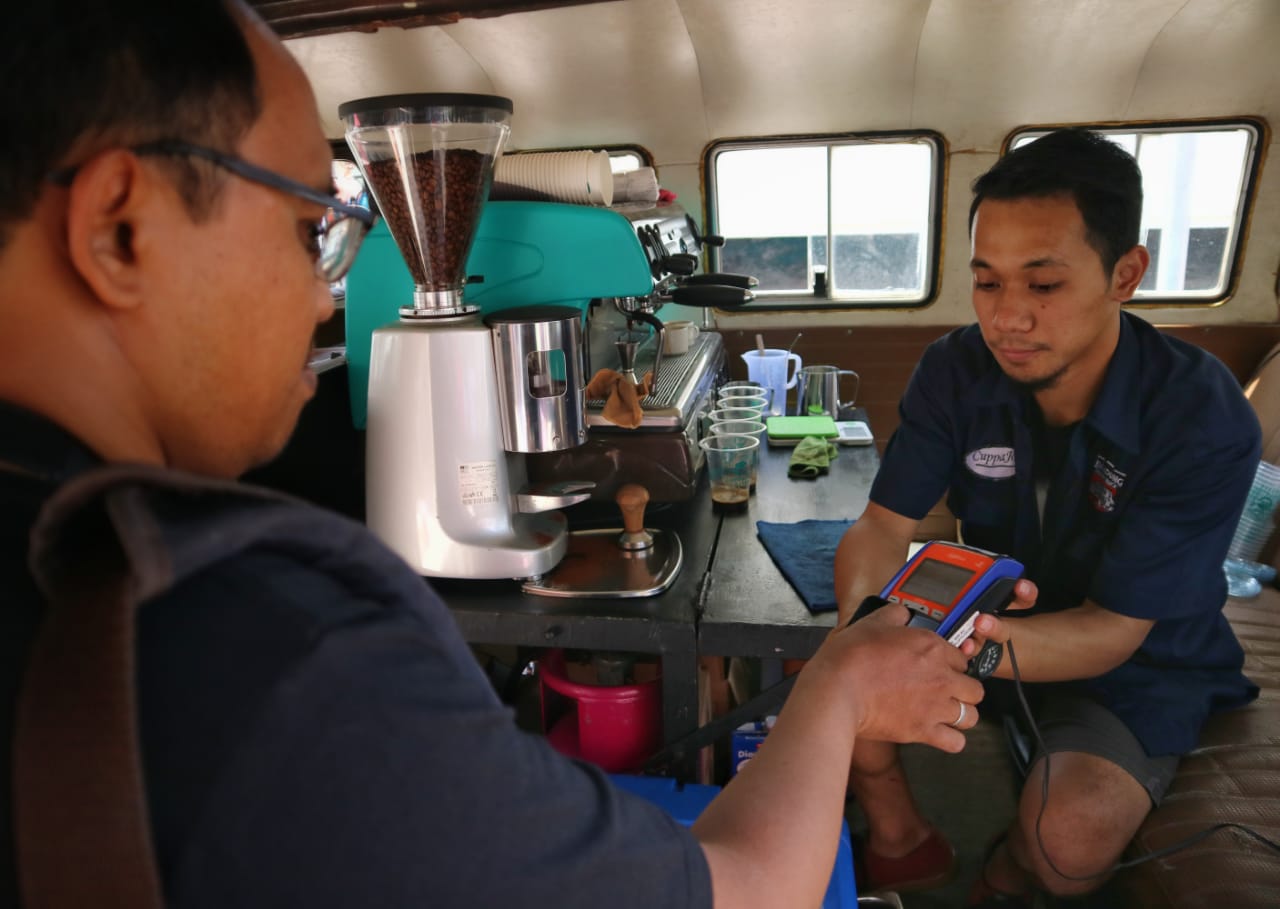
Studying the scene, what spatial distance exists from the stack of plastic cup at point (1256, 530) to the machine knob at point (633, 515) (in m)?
1.91

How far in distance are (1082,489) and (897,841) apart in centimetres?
88

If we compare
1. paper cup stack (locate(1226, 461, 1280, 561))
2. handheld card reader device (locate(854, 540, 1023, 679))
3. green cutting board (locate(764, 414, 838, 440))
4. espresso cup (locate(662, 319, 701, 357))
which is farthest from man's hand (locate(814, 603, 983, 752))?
paper cup stack (locate(1226, 461, 1280, 561))

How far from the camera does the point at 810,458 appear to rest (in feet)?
7.55

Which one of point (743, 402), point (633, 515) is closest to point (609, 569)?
point (633, 515)

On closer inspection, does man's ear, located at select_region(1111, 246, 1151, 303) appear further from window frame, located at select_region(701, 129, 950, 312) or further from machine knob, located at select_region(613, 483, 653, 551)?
window frame, located at select_region(701, 129, 950, 312)

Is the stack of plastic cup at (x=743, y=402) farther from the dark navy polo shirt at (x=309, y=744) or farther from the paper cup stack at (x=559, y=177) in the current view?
the dark navy polo shirt at (x=309, y=744)

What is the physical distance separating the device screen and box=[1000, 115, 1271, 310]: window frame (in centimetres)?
258

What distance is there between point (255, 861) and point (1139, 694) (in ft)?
5.62

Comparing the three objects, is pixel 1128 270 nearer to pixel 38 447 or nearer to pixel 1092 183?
pixel 1092 183

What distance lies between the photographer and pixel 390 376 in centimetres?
153

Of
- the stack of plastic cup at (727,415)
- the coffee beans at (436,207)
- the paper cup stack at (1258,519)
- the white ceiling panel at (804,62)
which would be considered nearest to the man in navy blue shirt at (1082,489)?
the stack of plastic cup at (727,415)

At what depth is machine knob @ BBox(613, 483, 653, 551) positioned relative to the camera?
171 centimetres

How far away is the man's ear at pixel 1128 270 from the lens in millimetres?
1627

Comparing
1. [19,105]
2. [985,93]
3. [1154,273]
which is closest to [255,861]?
[19,105]
